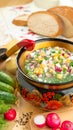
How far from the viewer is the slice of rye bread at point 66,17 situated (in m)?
1.59

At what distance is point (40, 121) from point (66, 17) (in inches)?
28.1

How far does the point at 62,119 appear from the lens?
1075 millimetres

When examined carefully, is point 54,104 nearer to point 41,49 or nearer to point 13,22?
point 41,49

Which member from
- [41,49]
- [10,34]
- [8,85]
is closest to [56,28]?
[10,34]

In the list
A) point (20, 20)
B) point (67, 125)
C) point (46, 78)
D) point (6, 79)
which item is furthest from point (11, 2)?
point (67, 125)

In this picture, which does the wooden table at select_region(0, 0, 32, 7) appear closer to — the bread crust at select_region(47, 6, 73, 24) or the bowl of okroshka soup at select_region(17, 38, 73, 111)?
the bread crust at select_region(47, 6, 73, 24)

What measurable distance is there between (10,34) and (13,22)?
12cm

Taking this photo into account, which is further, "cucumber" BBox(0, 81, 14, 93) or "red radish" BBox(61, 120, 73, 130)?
"cucumber" BBox(0, 81, 14, 93)

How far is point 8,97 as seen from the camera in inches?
43.8

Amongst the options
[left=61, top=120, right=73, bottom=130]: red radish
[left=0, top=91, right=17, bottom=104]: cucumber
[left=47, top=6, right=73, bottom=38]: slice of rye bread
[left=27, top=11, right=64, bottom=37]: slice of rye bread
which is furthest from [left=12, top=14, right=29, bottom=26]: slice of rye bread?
[left=61, top=120, right=73, bottom=130]: red radish

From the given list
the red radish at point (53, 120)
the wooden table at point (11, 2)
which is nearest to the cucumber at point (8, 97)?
the red radish at point (53, 120)

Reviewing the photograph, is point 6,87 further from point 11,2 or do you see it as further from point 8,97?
point 11,2

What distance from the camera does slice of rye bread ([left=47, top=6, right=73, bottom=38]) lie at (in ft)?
5.23

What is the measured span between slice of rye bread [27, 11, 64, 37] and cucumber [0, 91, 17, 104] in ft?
2.01
